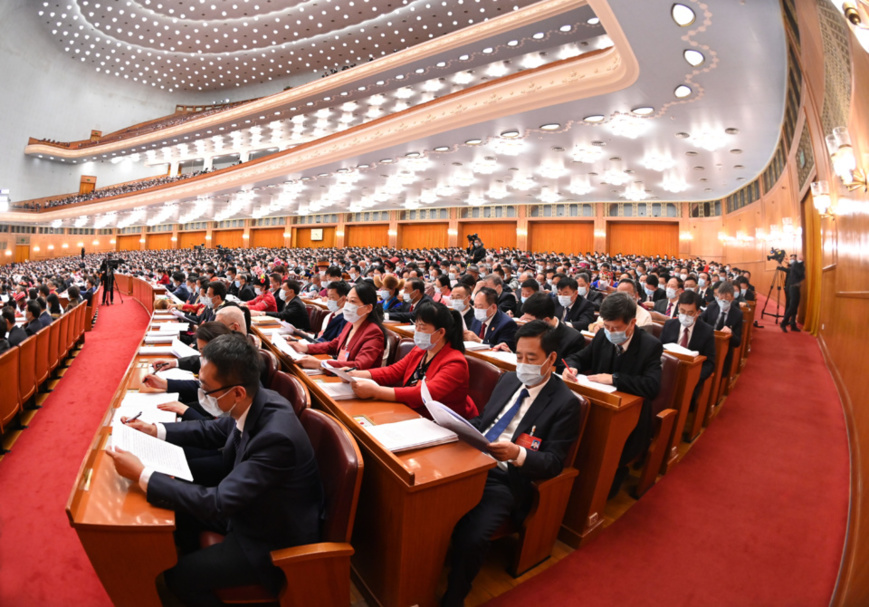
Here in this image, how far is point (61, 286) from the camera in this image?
482 inches

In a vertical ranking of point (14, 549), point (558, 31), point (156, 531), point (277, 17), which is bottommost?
point (14, 549)

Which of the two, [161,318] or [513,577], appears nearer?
[513,577]

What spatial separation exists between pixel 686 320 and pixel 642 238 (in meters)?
20.0

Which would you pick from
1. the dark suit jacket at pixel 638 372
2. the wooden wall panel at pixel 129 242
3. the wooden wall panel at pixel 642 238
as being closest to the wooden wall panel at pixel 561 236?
the wooden wall panel at pixel 642 238

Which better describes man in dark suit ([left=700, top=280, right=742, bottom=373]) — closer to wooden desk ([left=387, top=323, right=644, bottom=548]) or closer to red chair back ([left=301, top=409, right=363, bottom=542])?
wooden desk ([left=387, top=323, right=644, bottom=548])

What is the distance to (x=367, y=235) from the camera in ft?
99.1

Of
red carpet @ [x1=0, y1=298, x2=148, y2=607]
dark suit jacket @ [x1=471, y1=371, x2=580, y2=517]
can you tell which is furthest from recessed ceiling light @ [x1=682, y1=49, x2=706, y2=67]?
red carpet @ [x1=0, y1=298, x2=148, y2=607]

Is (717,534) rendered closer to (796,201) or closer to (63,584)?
(63,584)

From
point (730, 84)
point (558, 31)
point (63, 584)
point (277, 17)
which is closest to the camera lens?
point (63, 584)

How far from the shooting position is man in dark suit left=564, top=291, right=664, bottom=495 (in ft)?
8.54

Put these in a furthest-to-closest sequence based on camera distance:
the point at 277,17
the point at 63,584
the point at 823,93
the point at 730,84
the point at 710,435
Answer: the point at 277,17, the point at 730,84, the point at 823,93, the point at 710,435, the point at 63,584

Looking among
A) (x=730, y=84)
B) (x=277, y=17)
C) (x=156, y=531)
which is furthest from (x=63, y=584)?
(x=277, y=17)

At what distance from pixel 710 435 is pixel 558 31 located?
53.1ft

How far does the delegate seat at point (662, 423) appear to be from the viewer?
2.83m
